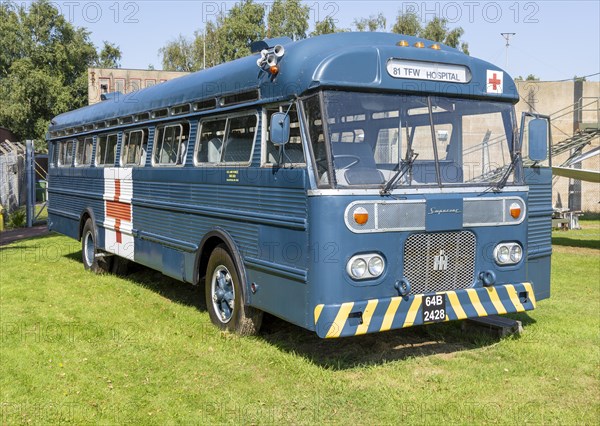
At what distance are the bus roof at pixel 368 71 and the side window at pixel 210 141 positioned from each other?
264 mm

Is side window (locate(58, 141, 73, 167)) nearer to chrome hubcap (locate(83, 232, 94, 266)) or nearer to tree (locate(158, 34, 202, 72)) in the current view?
chrome hubcap (locate(83, 232, 94, 266))

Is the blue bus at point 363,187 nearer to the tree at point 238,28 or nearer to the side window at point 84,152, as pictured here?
the side window at point 84,152

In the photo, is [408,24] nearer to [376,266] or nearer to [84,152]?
[84,152]

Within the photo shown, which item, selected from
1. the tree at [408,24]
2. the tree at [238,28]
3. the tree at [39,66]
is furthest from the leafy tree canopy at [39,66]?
the tree at [408,24]

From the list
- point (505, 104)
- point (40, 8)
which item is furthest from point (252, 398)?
point (40, 8)

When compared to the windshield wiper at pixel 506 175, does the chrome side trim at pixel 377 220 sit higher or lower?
lower

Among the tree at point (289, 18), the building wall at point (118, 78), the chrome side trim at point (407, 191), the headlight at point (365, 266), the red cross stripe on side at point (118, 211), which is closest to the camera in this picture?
the chrome side trim at point (407, 191)

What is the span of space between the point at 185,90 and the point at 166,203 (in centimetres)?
145

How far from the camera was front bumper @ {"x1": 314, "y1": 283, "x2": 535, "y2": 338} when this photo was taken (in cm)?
586

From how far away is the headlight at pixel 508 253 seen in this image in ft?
22.0

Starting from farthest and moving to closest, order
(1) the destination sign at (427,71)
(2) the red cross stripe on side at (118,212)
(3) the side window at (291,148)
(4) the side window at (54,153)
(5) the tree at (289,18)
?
(5) the tree at (289,18)
(4) the side window at (54,153)
(2) the red cross stripe on side at (118,212)
(1) the destination sign at (427,71)
(3) the side window at (291,148)

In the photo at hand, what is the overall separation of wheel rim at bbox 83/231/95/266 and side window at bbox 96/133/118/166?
→ 1.37 metres

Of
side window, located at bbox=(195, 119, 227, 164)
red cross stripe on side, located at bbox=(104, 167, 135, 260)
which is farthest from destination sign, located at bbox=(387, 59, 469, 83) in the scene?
red cross stripe on side, located at bbox=(104, 167, 135, 260)

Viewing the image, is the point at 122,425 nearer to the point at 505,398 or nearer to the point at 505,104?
the point at 505,398
